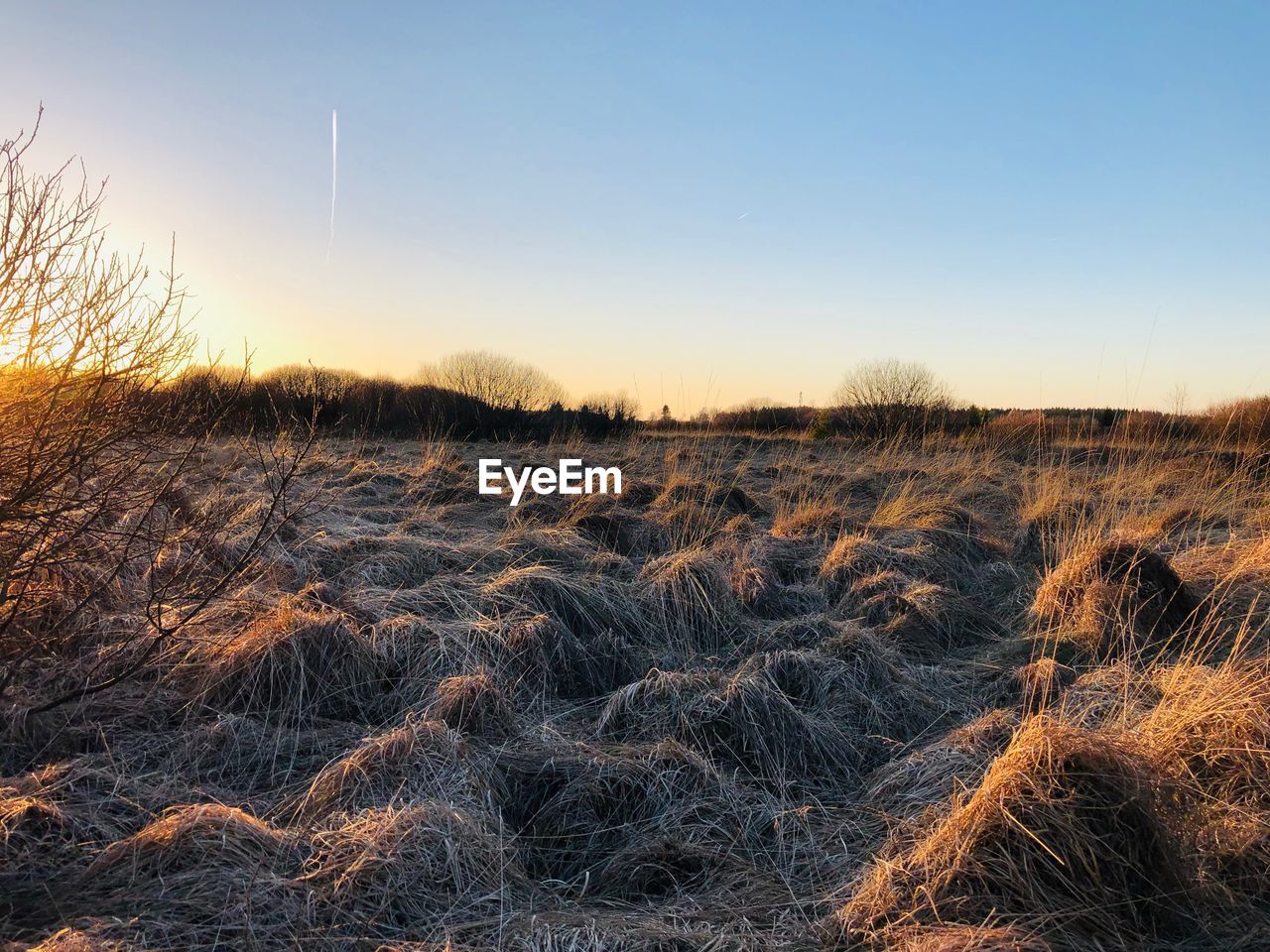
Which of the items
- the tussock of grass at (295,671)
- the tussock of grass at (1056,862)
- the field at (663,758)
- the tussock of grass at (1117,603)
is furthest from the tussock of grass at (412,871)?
the tussock of grass at (1117,603)

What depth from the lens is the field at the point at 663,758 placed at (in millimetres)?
2246

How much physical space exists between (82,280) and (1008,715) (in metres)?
4.38

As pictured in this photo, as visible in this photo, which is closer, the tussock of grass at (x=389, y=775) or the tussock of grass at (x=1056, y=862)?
the tussock of grass at (x=1056, y=862)

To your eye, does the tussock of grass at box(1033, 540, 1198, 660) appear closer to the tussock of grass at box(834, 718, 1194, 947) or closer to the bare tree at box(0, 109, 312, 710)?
the tussock of grass at box(834, 718, 1194, 947)

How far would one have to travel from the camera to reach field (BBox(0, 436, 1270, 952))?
2246 mm

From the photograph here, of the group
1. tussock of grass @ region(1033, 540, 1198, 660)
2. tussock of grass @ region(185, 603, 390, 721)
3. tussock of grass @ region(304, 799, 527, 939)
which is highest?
tussock of grass @ region(1033, 540, 1198, 660)

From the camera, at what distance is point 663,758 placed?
3119 millimetres

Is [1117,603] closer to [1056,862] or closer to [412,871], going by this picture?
[1056,862]

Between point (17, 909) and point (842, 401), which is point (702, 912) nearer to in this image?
point (17, 909)

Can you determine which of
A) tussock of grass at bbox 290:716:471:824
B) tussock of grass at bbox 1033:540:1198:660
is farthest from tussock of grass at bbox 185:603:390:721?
tussock of grass at bbox 1033:540:1198:660

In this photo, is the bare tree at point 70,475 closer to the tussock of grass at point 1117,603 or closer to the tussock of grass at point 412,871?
the tussock of grass at point 412,871

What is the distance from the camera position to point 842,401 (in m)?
20.1

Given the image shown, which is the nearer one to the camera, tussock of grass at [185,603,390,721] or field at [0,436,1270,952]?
field at [0,436,1270,952]

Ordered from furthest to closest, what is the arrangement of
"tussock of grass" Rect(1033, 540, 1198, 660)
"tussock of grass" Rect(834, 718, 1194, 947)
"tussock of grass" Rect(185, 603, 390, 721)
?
"tussock of grass" Rect(1033, 540, 1198, 660) → "tussock of grass" Rect(185, 603, 390, 721) → "tussock of grass" Rect(834, 718, 1194, 947)
